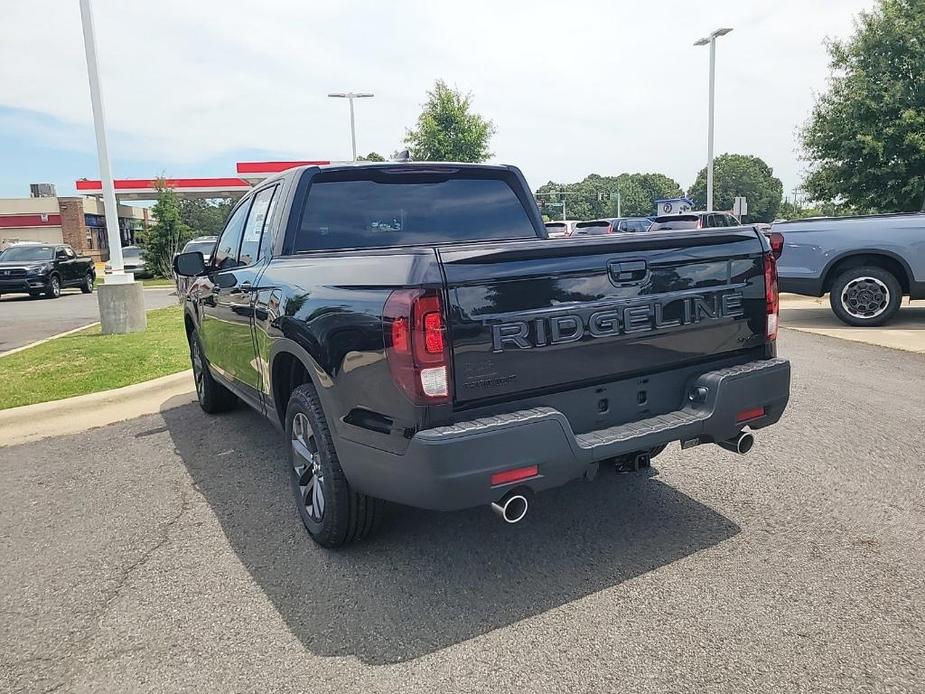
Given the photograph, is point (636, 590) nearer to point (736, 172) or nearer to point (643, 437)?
point (643, 437)

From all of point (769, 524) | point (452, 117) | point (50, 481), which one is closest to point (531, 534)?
point (769, 524)

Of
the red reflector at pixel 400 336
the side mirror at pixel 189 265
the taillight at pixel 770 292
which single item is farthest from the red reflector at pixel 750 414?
the side mirror at pixel 189 265

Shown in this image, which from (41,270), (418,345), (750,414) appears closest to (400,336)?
(418,345)

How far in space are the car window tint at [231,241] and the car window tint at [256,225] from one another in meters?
0.14

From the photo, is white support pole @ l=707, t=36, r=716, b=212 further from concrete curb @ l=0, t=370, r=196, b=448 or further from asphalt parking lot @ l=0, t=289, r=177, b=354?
concrete curb @ l=0, t=370, r=196, b=448

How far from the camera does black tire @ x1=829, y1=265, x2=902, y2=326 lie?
9.77 m

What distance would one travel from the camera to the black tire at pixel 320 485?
331cm

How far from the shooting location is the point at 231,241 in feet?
17.4

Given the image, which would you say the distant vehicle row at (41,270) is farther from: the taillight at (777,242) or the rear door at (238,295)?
the taillight at (777,242)

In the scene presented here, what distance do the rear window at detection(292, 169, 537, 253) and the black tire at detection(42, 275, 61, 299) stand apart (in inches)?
831

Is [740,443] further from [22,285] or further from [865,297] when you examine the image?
[22,285]

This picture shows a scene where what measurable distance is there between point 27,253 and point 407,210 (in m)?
22.4

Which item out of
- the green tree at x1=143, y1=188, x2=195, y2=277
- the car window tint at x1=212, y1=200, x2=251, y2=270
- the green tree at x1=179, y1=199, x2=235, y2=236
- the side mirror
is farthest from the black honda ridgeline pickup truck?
the green tree at x1=179, y1=199, x2=235, y2=236

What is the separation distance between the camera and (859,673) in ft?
8.01
